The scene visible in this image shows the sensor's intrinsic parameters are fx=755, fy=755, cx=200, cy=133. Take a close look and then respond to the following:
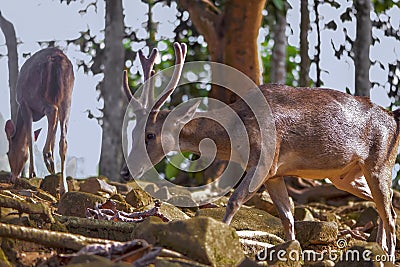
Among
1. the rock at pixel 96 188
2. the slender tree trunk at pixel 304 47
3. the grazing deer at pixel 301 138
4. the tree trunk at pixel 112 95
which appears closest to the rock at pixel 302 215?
the grazing deer at pixel 301 138

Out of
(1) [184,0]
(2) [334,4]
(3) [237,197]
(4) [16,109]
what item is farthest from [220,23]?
(3) [237,197]

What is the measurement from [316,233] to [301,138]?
0.78 meters

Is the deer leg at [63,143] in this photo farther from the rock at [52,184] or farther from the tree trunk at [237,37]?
the tree trunk at [237,37]

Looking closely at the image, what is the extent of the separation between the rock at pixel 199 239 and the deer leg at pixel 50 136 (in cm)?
407

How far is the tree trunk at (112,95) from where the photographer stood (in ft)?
35.2

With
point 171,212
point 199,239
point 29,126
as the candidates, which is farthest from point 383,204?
point 29,126

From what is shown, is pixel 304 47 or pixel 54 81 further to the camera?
pixel 304 47

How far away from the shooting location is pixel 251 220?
648cm

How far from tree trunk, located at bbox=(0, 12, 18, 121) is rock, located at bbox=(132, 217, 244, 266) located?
579cm

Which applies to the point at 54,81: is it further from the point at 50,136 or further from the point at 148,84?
the point at 148,84

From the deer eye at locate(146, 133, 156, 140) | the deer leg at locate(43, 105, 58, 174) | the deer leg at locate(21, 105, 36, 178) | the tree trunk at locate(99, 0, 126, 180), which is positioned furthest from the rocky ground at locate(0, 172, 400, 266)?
the tree trunk at locate(99, 0, 126, 180)

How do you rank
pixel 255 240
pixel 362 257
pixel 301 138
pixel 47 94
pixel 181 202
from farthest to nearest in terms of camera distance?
pixel 47 94
pixel 181 202
pixel 301 138
pixel 255 240
pixel 362 257

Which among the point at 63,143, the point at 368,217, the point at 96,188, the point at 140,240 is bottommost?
the point at 368,217

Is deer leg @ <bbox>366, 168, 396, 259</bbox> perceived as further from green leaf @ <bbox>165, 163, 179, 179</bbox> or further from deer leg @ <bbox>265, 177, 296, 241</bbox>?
green leaf @ <bbox>165, 163, 179, 179</bbox>
